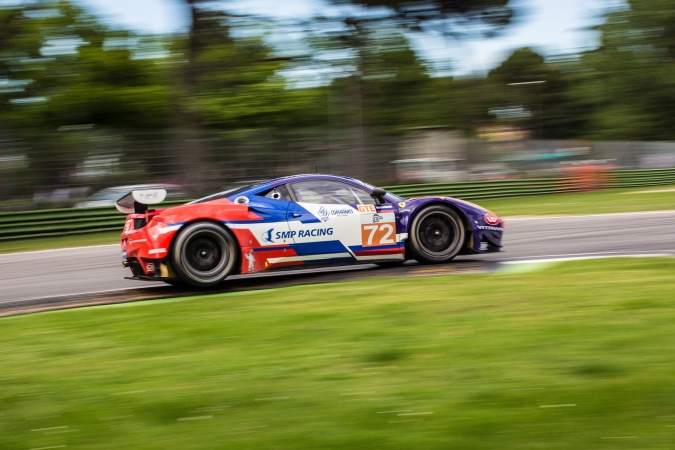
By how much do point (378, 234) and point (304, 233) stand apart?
0.90 meters

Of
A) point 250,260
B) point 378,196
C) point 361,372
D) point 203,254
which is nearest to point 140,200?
point 203,254

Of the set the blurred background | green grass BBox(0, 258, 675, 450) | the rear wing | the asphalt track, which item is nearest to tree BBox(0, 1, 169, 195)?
the blurred background

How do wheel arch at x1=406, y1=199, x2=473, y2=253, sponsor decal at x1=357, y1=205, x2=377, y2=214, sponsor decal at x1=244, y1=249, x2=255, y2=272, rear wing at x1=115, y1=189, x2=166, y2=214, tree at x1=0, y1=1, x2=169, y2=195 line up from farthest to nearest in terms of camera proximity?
tree at x1=0, y1=1, x2=169, y2=195, wheel arch at x1=406, y1=199, x2=473, y2=253, sponsor decal at x1=357, y1=205, x2=377, y2=214, sponsor decal at x1=244, y1=249, x2=255, y2=272, rear wing at x1=115, y1=189, x2=166, y2=214

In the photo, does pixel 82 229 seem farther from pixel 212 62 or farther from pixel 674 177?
pixel 674 177

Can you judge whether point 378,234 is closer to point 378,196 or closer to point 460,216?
point 378,196

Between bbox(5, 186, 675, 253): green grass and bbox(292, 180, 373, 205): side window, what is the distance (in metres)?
8.49

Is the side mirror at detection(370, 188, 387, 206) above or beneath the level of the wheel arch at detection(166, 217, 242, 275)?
above

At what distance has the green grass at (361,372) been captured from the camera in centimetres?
385

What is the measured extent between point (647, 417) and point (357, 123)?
71.7 ft

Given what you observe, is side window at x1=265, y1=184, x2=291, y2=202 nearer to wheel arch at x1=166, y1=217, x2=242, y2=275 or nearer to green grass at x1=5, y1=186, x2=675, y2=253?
wheel arch at x1=166, y1=217, x2=242, y2=275

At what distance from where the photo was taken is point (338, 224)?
8.85 m

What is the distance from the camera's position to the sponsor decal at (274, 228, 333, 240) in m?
8.62

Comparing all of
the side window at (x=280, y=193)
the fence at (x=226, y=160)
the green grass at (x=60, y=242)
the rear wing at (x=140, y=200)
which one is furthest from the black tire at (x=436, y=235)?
the fence at (x=226, y=160)

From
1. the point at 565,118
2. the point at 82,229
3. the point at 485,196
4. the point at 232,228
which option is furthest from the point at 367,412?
the point at 565,118
